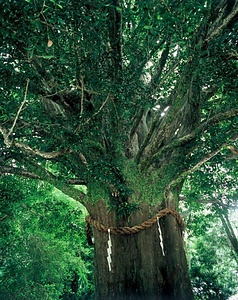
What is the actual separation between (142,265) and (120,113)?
191 cm

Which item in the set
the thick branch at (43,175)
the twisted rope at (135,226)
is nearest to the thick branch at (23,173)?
the thick branch at (43,175)

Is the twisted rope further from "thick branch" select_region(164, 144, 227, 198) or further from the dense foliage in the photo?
the dense foliage

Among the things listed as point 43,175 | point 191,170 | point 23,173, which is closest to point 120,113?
point 191,170

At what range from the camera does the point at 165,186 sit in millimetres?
3875

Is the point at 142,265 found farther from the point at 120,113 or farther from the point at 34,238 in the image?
the point at 34,238

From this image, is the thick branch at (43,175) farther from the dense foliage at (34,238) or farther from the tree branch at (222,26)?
the tree branch at (222,26)

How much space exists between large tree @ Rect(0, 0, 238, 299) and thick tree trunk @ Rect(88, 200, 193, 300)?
0.01 meters

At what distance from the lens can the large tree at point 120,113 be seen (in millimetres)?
2482

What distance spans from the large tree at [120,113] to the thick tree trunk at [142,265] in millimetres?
12

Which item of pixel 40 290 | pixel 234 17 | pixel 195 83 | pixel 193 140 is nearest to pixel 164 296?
pixel 193 140

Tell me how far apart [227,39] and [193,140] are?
1.39 m

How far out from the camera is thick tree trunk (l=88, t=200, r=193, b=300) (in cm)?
330

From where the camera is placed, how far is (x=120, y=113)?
11.3ft

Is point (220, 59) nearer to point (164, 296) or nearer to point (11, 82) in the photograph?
point (11, 82)
